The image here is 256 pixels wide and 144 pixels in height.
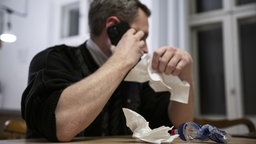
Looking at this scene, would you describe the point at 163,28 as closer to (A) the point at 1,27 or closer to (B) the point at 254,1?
(B) the point at 254,1

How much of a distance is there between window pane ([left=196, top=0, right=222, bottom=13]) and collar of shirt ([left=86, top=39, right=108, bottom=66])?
177cm

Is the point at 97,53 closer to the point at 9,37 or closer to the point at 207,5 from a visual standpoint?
the point at 207,5

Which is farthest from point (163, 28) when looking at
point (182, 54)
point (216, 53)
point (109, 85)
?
point (109, 85)

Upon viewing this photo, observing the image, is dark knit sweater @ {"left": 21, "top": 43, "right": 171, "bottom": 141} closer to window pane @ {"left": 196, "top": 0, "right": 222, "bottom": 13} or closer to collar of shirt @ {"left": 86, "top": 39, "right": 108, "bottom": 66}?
collar of shirt @ {"left": 86, "top": 39, "right": 108, "bottom": 66}

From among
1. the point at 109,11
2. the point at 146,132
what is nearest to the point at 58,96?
the point at 146,132

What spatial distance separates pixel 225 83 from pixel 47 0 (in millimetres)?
2331

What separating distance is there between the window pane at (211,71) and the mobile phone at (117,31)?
1.70 metres

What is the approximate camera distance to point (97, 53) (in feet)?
3.43

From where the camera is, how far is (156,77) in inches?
31.6

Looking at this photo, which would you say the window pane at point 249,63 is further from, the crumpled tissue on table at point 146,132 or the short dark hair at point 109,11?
the crumpled tissue on table at point 146,132

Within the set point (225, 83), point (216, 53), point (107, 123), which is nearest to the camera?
point (107, 123)

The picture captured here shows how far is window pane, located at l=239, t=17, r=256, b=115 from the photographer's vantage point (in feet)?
7.55

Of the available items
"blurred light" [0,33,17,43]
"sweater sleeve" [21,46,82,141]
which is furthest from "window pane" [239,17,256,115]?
"blurred light" [0,33,17,43]

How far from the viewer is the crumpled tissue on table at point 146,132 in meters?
0.54
